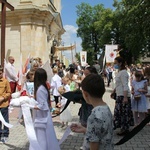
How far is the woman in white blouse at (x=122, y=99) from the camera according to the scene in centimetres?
672

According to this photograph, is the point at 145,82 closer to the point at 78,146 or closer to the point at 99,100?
the point at 78,146

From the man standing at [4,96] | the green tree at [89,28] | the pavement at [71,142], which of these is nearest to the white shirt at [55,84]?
the pavement at [71,142]

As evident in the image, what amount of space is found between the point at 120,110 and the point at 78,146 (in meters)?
1.56

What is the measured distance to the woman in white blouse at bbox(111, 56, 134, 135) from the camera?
6723 millimetres

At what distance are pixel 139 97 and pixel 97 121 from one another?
237 inches

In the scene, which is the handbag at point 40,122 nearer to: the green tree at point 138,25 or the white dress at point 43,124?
the white dress at point 43,124

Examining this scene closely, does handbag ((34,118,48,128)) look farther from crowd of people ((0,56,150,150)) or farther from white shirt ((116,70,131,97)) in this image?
white shirt ((116,70,131,97))

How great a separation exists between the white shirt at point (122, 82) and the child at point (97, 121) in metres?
4.22

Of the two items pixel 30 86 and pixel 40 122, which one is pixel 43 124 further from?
pixel 30 86

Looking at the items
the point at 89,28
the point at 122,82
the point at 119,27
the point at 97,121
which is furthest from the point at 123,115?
the point at 89,28

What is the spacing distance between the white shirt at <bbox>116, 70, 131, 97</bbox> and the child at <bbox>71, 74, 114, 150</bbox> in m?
4.22

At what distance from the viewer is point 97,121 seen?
2395 mm

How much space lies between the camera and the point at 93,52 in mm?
60062

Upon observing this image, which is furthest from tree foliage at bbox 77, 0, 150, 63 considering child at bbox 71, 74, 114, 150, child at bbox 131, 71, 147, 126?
child at bbox 71, 74, 114, 150
